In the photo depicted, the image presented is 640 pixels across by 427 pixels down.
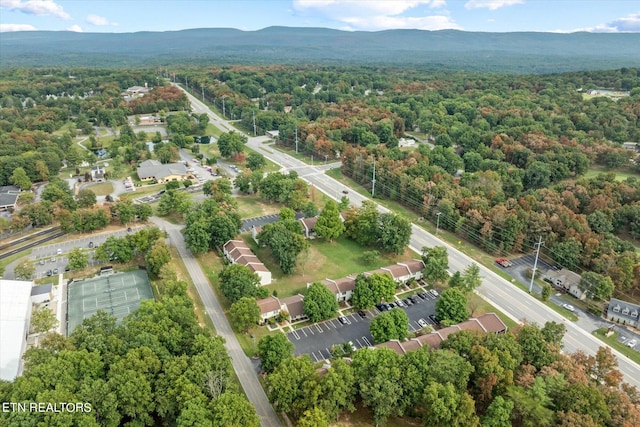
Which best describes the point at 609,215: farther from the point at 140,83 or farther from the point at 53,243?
the point at 140,83

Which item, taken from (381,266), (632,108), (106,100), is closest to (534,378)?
(381,266)

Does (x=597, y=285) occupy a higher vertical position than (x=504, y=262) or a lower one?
higher

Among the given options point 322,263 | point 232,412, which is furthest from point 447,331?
point 232,412

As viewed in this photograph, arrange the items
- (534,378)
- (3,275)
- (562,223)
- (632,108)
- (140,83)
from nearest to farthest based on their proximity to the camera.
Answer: (534,378) < (3,275) < (562,223) < (632,108) < (140,83)

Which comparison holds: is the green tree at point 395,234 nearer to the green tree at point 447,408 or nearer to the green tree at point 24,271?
the green tree at point 447,408

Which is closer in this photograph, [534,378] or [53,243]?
[534,378]

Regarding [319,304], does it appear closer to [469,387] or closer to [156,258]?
[469,387]

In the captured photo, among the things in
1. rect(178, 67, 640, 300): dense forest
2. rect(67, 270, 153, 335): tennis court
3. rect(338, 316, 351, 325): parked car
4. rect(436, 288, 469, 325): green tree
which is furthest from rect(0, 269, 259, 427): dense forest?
rect(178, 67, 640, 300): dense forest

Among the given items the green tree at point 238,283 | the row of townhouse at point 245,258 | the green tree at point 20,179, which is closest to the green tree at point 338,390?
the green tree at point 238,283
